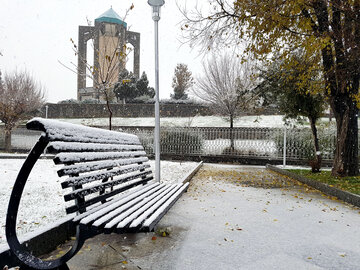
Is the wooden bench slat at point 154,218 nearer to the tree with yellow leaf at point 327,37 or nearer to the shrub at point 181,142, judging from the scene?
the tree with yellow leaf at point 327,37

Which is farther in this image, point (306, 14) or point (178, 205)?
point (306, 14)

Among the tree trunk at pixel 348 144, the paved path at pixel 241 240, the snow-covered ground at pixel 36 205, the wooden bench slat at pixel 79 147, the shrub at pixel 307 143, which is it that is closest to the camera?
the wooden bench slat at pixel 79 147

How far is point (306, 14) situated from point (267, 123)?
20.9 m

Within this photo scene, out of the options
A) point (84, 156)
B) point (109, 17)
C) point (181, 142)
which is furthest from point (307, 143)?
point (109, 17)

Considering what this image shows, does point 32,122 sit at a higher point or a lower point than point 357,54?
lower

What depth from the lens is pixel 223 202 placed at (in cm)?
530

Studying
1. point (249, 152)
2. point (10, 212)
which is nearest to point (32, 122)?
point (10, 212)

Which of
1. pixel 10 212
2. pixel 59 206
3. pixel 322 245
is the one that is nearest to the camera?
pixel 10 212

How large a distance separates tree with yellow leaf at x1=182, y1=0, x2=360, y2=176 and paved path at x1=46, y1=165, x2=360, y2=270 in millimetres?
3292

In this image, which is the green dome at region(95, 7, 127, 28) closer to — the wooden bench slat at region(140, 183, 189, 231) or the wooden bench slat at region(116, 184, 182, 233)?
the wooden bench slat at region(116, 184, 182, 233)

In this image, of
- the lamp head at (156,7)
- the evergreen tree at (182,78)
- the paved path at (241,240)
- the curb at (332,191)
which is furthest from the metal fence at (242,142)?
the evergreen tree at (182,78)

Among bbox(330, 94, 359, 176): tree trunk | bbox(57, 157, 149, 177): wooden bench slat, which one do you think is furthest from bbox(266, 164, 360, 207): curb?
bbox(57, 157, 149, 177): wooden bench slat

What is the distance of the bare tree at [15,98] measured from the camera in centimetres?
1523

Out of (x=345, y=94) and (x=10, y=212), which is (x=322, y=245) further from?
(x=345, y=94)
